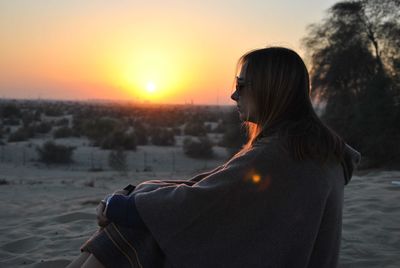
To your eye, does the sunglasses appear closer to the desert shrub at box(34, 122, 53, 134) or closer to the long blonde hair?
the long blonde hair

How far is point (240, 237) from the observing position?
7.34 ft

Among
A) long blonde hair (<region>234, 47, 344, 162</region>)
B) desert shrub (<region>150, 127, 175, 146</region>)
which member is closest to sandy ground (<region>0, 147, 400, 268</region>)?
long blonde hair (<region>234, 47, 344, 162</region>)

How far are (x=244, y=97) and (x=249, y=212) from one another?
53cm

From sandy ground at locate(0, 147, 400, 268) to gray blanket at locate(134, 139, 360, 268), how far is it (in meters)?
2.70

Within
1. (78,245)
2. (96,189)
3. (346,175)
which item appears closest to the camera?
(346,175)

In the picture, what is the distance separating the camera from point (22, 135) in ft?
88.8

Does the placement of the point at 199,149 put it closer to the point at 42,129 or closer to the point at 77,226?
the point at 42,129

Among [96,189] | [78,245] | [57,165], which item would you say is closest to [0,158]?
[57,165]

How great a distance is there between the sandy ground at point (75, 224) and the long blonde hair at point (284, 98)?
283cm

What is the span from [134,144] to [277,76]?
22239 mm

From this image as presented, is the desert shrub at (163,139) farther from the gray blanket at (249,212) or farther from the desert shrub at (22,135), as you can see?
the gray blanket at (249,212)

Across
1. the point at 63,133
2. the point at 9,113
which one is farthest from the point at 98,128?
the point at 9,113

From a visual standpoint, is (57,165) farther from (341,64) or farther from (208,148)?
(341,64)

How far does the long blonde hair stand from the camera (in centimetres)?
220
